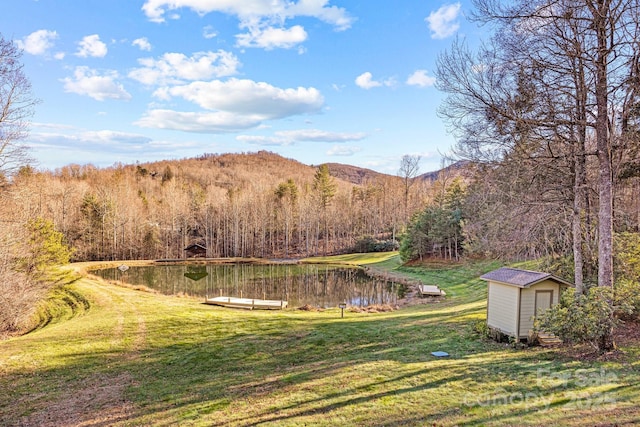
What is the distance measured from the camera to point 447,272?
31.5m

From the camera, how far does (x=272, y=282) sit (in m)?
31.5

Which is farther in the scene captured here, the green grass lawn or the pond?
the pond

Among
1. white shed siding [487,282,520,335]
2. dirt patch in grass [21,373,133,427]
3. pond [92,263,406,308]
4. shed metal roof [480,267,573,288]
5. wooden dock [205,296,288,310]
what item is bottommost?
pond [92,263,406,308]

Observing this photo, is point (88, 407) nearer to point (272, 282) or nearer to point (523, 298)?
point (523, 298)

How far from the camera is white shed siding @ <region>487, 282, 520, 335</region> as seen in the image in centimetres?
1035

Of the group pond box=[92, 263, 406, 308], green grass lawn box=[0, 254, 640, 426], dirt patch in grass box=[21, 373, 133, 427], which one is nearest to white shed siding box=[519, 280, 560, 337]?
green grass lawn box=[0, 254, 640, 426]

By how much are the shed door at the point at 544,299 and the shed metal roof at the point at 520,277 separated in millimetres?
413

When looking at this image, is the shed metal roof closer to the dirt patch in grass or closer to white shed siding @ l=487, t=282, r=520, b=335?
white shed siding @ l=487, t=282, r=520, b=335

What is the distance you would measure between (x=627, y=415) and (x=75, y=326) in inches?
648

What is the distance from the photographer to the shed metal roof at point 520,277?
1016cm

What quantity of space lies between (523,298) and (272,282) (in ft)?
76.8

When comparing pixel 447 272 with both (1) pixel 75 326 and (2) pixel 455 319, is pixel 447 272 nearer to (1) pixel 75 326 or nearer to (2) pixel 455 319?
(2) pixel 455 319

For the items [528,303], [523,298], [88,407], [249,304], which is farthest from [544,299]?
[249,304]

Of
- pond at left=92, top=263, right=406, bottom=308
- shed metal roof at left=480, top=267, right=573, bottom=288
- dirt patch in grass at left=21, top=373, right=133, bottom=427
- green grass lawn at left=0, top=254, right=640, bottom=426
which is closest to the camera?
green grass lawn at left=0, top=254, right=640, bottom=426
